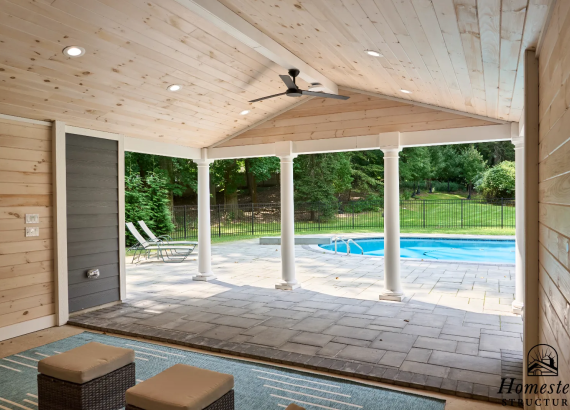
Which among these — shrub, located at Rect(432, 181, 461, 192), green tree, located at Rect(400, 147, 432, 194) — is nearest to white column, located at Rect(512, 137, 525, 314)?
green tree, located at Rect(400, 147, 432, 194)

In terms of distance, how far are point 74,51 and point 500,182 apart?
18027mm

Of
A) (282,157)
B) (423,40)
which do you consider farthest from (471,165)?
(423,40)

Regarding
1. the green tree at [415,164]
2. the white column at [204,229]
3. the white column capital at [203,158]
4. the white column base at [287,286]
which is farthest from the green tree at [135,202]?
the green tree at [415,164]

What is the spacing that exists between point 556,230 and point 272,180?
2082 cm

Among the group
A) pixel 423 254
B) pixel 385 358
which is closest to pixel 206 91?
pixel 385 358

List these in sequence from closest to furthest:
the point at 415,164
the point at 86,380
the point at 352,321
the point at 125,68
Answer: the point at 86,380 → the point at 125,68 → the point at 352,321 → the point at 415,164

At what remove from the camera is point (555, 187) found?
6.27ft

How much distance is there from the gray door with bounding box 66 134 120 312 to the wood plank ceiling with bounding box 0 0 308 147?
0.42m

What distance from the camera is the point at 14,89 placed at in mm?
4301

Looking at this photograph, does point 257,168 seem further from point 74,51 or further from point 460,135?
point 74,51

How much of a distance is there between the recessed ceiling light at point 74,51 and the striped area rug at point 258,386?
291 cm

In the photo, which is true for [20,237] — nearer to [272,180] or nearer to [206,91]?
[206,91]

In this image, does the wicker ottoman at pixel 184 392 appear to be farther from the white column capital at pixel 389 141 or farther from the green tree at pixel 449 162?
the green tree at pixel 449 162

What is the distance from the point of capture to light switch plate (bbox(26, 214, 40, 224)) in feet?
16.2
